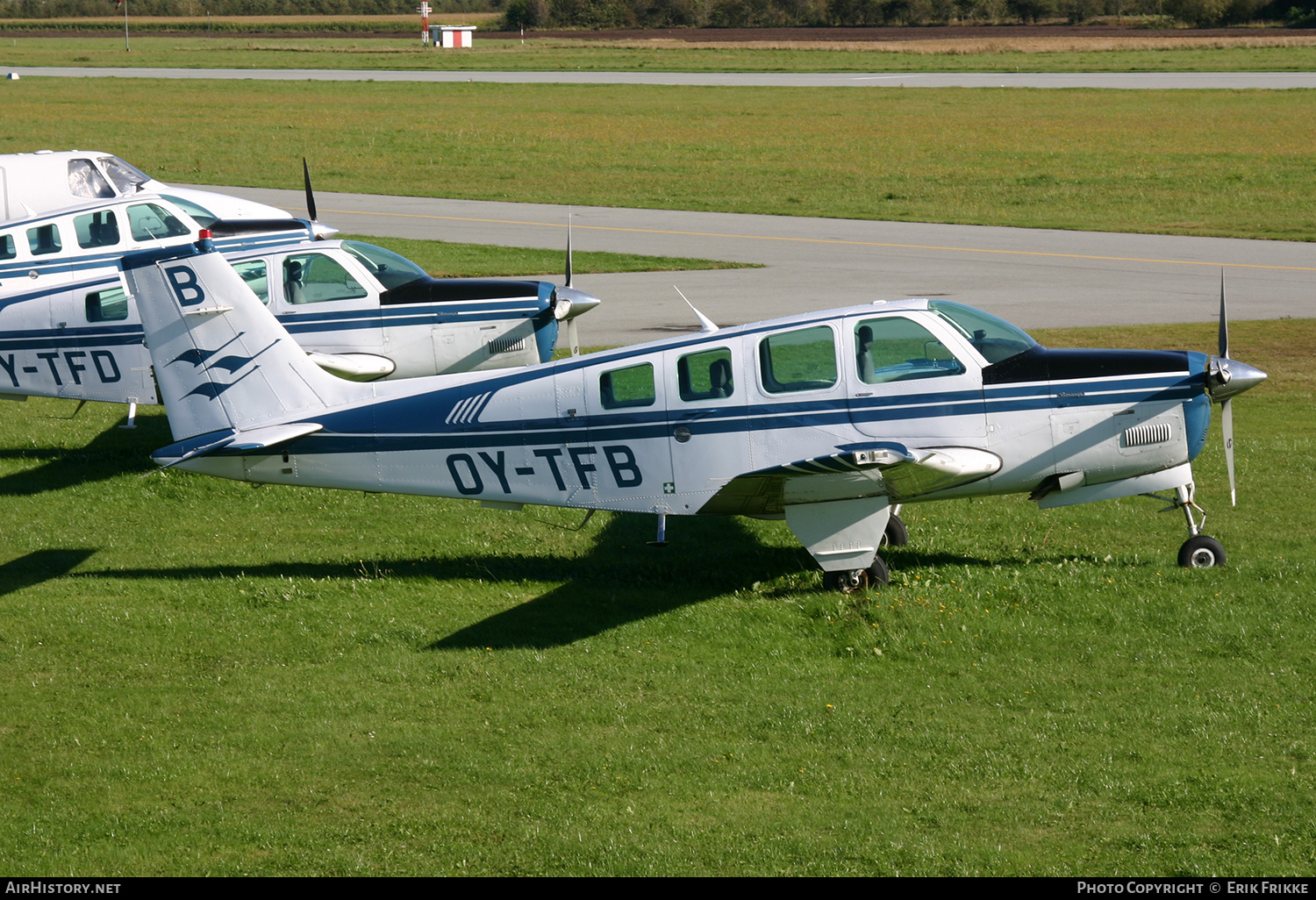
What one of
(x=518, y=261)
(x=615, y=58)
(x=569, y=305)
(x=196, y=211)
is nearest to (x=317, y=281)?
(x=569, y=305)

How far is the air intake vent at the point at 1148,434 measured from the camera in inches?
402

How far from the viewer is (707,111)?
185 ft

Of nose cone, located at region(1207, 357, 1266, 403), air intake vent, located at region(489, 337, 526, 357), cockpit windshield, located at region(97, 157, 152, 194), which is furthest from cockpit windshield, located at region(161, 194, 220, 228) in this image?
nose cone, located at region(1207, 357, 1266, 403)

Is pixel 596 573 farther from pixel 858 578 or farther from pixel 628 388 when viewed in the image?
pixel 858 578

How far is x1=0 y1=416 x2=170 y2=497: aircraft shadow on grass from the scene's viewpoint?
1466 cm

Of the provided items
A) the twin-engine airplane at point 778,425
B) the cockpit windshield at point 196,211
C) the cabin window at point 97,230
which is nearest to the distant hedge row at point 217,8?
the cockpit windshield at point 196,211

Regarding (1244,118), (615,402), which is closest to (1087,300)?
(615,402)

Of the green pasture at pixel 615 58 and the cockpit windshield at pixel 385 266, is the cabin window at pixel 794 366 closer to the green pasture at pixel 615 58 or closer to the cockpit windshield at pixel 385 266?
the cockpit windshield at pixel 385 266

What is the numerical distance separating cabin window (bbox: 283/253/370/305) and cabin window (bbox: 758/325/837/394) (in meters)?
6.98

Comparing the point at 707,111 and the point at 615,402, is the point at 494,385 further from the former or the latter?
the point at 707,111

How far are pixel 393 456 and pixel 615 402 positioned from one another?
2072 mm

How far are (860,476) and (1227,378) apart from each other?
10.1 ft

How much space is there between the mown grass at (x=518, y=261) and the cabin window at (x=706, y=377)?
1686 centimetres

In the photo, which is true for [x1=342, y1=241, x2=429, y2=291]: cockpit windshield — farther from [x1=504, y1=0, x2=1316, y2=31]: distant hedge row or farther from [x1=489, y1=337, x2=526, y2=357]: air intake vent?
[x1=504, y1=0, x2=1316, y2=31]: distant hedge row
